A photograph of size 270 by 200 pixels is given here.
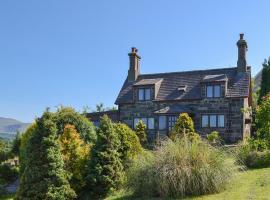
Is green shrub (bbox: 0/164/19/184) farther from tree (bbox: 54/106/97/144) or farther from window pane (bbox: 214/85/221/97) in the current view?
window pane (bbox: 214/85/221/97)

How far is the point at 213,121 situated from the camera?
31078mm

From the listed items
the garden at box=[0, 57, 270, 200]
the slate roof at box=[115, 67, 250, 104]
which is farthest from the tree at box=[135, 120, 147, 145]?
the garden at box=[0, 57, 270, 200]

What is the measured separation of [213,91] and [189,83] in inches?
116

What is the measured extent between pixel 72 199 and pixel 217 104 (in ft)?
66.2

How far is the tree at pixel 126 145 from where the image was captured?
15211 mm

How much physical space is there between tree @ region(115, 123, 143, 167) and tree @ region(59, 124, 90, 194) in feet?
4.42

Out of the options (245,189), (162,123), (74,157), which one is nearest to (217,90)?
(162,123)

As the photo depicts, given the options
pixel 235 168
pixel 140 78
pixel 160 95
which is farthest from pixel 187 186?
pixel 140 78

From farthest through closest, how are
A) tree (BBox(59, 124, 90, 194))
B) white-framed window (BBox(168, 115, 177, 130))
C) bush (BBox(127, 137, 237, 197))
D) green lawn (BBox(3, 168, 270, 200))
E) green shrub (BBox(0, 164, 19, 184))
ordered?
white-framed window (BBox(168, 115, 177, 130))
green shrub (BBox(0, 164, 19, 184))
tree (BBox(59, 124, 90, 194))
bush (BBox(127, 137, 237, 197))
green lawn (BBox(3, 168, 270, 200))

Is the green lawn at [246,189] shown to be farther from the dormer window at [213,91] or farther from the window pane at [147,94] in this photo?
the window pane at [147,94]

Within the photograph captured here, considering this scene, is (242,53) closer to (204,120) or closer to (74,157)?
(204,120)

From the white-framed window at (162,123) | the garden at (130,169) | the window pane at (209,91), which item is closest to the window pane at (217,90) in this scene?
the window pane at (209,91)

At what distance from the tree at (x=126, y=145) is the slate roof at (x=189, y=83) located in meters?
16.3

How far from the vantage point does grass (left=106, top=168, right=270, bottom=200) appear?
10.5 m
